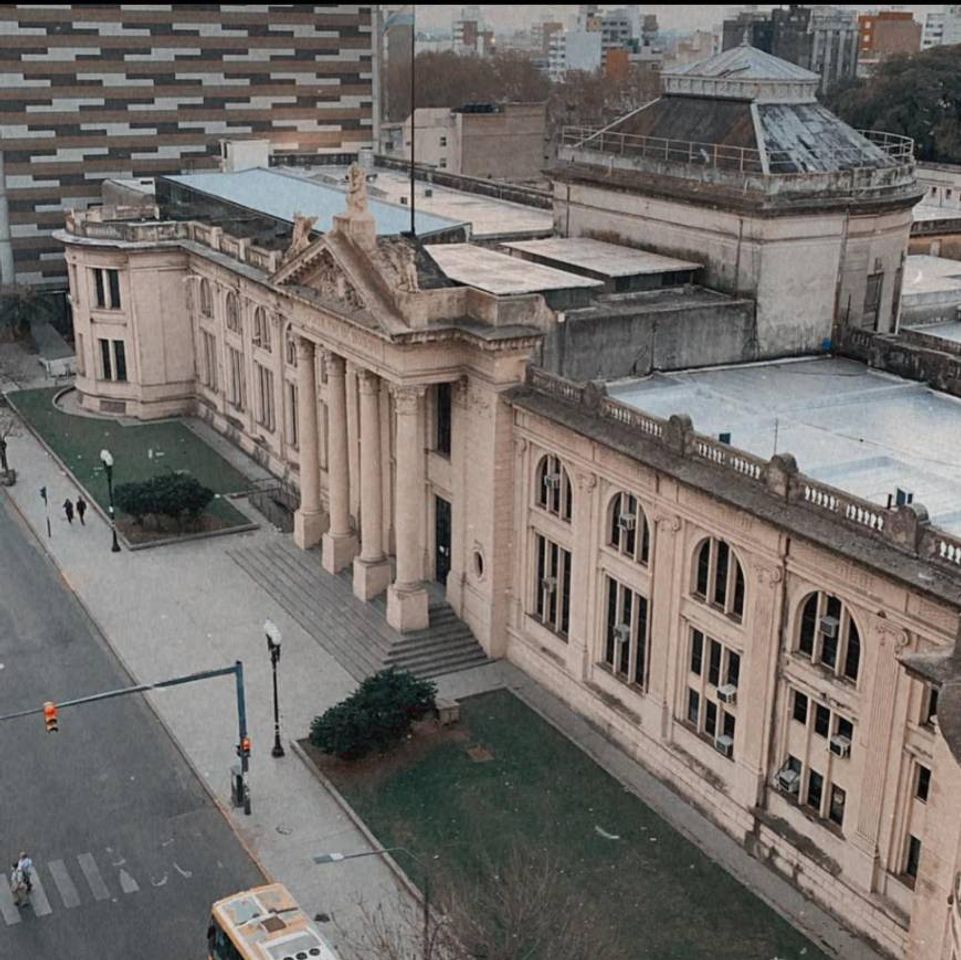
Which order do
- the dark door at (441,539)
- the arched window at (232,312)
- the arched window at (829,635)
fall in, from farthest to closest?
the arched window at (232,312)
the dark door at (441,539)
the arched window at (829,635)

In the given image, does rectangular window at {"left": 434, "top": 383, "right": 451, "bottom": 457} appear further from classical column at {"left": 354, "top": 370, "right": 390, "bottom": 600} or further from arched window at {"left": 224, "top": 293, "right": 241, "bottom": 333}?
arched window at {"left": 224, "top": 293, "right": 241, "bottom": 333}

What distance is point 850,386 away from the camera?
1647 inches

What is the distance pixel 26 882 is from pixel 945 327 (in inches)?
1515

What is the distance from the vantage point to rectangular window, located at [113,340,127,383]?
70000mm

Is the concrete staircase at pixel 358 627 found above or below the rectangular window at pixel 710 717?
below

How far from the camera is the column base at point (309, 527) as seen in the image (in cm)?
5106

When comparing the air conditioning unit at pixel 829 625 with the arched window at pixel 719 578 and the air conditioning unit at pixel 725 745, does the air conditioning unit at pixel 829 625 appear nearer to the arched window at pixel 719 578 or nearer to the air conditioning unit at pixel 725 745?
the arched window at pixel 719 578

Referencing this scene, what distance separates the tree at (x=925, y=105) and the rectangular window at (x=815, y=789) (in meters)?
86.2

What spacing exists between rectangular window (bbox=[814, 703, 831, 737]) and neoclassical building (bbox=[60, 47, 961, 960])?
52 mm

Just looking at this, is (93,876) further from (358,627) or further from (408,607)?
(408,607)

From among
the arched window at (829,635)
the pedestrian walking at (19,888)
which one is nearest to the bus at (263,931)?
the pedestrian walking at (19,888)

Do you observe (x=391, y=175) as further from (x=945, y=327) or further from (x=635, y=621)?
(x=635, y=621)

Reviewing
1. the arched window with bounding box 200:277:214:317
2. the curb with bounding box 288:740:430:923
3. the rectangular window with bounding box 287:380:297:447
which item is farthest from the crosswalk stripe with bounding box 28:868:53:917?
the arched window with bounding box 200:277:214:317

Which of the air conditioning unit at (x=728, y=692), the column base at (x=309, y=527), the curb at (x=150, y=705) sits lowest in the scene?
the curb at (x=150, y=705)
